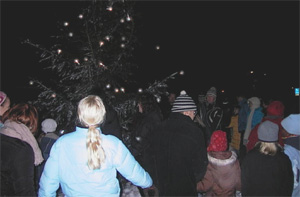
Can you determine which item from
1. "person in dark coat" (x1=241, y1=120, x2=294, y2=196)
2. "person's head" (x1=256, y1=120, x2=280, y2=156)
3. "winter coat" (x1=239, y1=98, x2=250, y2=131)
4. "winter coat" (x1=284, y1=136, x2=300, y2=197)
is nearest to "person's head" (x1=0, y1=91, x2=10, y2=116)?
"person in dark coat" (x1=241, y1=120, x2=294, y2=196)

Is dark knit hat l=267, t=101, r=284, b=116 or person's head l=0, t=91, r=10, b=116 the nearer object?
person's head l=0, t=91, r=10, b=116

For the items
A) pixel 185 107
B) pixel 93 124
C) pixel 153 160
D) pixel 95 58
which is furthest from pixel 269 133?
pixel 95 58

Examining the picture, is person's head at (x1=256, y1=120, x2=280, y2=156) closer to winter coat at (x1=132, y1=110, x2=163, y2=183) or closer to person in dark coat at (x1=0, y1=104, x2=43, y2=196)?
winter coat at (x1=132, y1=110, x2=163, y2=183)

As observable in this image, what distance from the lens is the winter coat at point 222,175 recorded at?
2934 mm

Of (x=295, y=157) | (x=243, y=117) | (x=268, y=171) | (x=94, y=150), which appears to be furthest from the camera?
(x=243, y=117)

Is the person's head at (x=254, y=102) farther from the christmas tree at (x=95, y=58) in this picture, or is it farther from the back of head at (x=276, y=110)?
the christmas tree at (x=95, y=58)

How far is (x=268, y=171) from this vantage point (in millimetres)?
2893

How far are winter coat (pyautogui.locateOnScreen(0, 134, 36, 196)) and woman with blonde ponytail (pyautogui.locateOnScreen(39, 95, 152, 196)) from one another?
37 cm

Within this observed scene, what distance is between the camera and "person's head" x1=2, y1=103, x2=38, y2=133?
3105 millimetres

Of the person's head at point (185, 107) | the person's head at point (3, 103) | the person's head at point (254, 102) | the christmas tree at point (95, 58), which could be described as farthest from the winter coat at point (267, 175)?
the person's head at point (254, 102)

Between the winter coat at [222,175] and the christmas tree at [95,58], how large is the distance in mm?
2652

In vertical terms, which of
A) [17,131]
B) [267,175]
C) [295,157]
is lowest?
[267,175]

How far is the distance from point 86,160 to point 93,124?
Answer: 303 millimetres

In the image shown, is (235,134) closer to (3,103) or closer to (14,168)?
(3,103)
